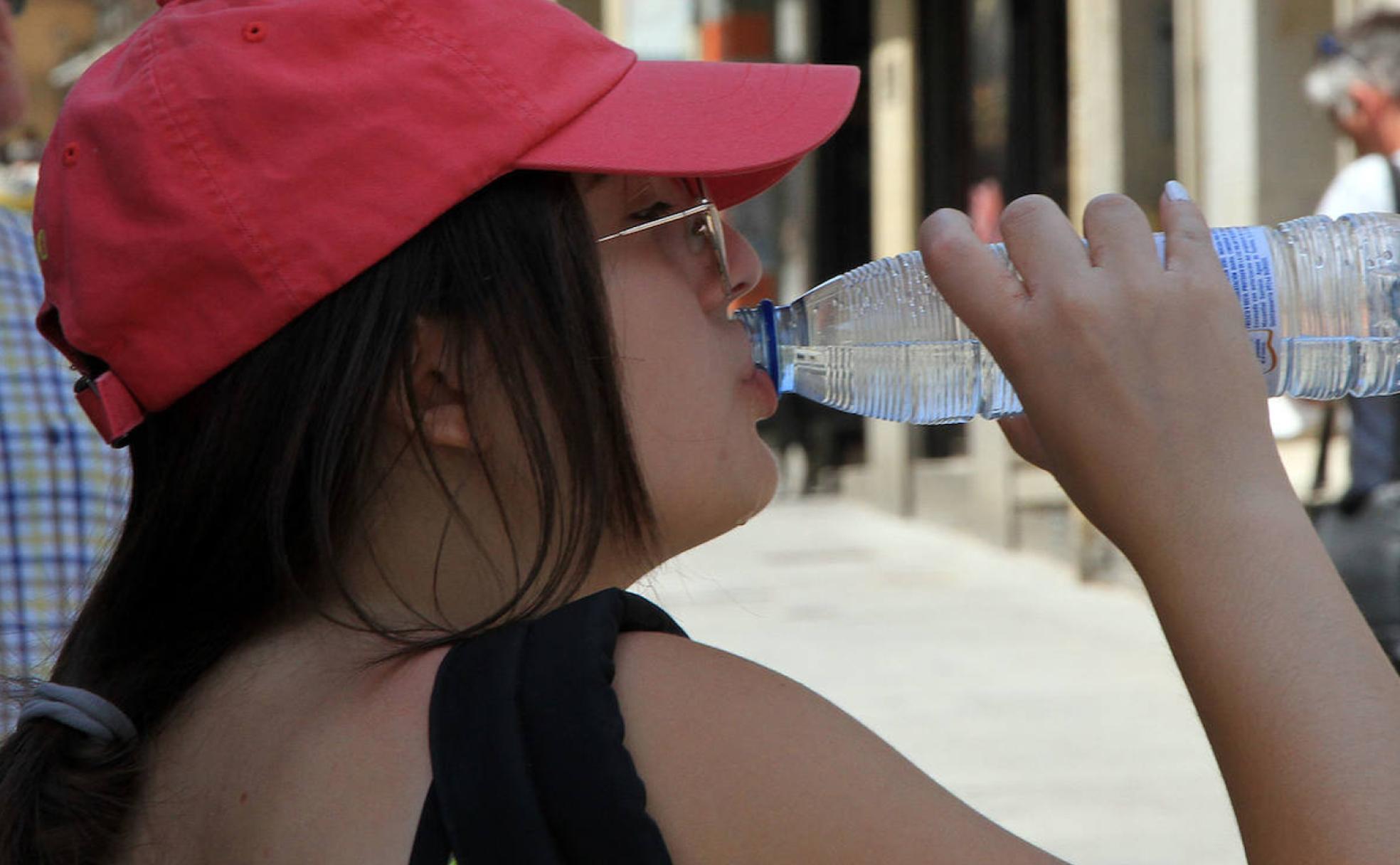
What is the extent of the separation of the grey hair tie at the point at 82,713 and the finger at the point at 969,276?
2.59ft

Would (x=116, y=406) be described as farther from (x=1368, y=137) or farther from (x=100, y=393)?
(x=1368, y=137)

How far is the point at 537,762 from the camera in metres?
1.30

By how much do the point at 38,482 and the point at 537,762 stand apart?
5.60ft

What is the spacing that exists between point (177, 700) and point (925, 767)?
4.38m

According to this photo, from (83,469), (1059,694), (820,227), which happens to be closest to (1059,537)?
(1059,694)

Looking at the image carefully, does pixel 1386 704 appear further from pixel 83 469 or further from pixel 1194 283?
pixel 83 469

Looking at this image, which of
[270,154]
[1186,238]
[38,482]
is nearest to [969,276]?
[1186,238]

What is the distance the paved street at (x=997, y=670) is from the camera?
5348 millimetres

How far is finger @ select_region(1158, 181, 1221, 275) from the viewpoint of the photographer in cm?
145

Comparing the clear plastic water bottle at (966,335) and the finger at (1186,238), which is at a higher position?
the finger at (1186,238)

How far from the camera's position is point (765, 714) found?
1350mm

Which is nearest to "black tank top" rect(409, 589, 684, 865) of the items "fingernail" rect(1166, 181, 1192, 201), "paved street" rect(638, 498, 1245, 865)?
"fingernail" rect(1166, 181, 1192, 201)

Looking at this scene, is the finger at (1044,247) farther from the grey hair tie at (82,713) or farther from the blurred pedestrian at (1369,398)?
the blurred pedestrian at (1369,398)

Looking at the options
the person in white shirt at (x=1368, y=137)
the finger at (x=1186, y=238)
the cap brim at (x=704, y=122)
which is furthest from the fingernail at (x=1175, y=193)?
the person in white shirt at (x=1368, y=137)
